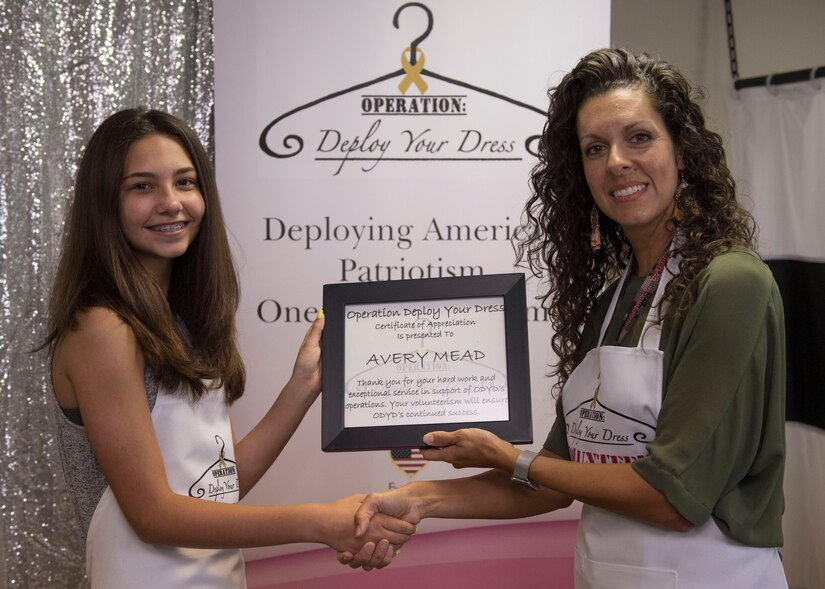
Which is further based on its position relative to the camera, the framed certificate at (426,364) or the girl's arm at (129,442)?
the framed certificate at (426,364)

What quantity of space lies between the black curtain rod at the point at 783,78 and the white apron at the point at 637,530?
6.43ft

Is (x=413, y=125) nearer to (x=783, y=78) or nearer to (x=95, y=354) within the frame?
(x=95, y=354)

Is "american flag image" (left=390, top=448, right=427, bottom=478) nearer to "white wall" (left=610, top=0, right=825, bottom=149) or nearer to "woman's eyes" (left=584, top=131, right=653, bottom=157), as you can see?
"woman's eyes" (left=584, top=131, right=653, bottom=157)

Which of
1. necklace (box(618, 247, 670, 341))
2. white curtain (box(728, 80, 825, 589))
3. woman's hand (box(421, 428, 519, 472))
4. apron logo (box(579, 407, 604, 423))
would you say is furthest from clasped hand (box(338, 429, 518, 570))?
white curtain (box(728, 80, 825, 589))

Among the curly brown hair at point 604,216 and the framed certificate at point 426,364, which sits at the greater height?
the curly brown hair at point 604,216

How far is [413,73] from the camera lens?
2877mm

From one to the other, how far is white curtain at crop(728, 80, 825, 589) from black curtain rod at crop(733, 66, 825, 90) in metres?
0.02

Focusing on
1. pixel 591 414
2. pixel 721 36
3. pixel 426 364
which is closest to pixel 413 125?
pixel 426 364

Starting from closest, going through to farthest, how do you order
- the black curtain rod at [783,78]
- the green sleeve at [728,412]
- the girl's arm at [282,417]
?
the green sleeve at [728,412], the girl's arm at [282,417], the black curtain rod at [783,78]

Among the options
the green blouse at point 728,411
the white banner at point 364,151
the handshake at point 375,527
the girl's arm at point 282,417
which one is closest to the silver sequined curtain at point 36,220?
the white banner at point 364,151

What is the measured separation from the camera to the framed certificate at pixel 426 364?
6.66 feet

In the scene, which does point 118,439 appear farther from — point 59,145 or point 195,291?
point 59,145

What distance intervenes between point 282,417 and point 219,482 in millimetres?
373

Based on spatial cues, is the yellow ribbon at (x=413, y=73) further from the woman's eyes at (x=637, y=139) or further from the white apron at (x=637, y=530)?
the white apron at (x=637, y=530)
